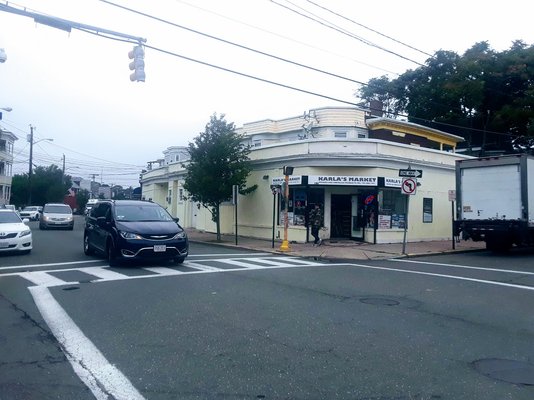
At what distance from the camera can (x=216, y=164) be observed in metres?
23.8

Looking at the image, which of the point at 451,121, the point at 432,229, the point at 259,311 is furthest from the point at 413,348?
the point at 451,121


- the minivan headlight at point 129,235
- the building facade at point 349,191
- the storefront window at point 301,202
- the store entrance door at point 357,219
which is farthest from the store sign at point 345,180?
the minivan headlight at point 129,235

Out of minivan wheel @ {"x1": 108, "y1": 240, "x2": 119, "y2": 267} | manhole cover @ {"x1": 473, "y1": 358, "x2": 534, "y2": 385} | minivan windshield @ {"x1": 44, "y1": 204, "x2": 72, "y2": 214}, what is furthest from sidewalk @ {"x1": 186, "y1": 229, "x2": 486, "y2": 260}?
minivan windshield @ {"x1": 44, "y1": 204, "x2": 72, "y2": 214}

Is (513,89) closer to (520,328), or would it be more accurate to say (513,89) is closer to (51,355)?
(520,328)

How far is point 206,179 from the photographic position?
23422mm

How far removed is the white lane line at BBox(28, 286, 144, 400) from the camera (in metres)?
4.73

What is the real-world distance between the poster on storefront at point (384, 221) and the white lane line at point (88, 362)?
1644 cm

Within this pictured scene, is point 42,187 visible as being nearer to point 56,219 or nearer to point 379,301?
point 56,219

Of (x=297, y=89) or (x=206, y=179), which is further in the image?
(x=206, y=179)

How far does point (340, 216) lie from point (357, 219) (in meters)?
0.89

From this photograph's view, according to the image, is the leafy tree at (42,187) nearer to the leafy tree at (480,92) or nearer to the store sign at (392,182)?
the leafy tree at (480,92)

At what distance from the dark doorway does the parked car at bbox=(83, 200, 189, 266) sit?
10449mm

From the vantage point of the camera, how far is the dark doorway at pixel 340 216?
23.2 m

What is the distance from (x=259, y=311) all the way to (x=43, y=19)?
7.88 m
